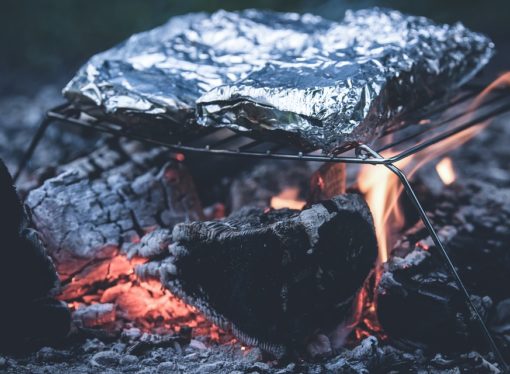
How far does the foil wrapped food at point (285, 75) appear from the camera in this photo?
5.18ft

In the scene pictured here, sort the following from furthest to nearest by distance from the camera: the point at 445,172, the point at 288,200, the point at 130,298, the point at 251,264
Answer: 1. the point at 445,172
2. the point at 288,200
3. the point at 130,298
4. the point at 251,264

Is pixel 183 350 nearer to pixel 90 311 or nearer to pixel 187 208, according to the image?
pixel 90 311

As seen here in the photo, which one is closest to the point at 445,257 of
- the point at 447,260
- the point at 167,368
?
the point at 447,260

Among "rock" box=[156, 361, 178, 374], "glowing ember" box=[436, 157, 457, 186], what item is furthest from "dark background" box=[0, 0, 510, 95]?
"rock" box=[156, 361, 178, 374]

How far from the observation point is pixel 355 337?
1.70m

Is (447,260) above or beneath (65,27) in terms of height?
beneath

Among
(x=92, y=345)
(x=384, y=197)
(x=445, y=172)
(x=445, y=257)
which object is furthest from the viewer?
(x=445, y=172)

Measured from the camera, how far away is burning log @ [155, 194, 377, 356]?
1526mm

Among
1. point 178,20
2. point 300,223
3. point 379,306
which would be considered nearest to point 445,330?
point 379,306

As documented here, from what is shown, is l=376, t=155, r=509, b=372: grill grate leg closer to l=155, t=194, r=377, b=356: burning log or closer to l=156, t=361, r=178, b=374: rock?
l=155, t=194, r=377, b=356: burning log

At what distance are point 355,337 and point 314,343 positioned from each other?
17cm

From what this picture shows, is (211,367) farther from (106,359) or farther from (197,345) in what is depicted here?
(106,359)

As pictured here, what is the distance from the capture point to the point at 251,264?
1.54 meters

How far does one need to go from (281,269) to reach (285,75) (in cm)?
71
